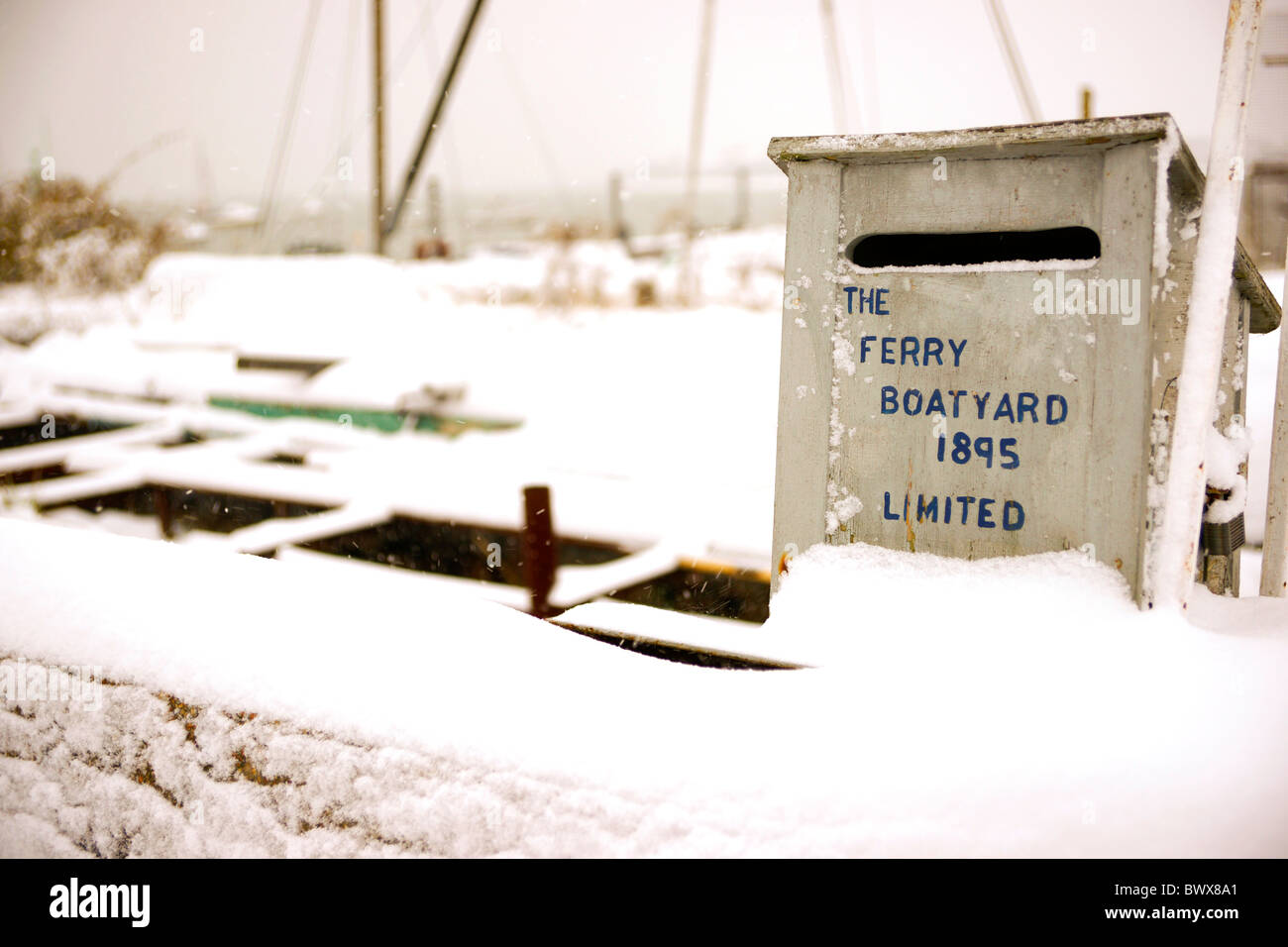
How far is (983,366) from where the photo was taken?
1615 millimetres

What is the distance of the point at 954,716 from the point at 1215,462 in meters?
0.87

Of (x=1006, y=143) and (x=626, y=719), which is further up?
(x=1006, y=143)

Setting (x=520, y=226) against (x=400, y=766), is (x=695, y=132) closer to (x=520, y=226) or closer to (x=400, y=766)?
(x=400, y=766)

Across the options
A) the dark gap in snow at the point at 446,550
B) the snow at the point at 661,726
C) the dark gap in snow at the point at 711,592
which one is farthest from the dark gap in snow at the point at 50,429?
the snow at the point at 661,726

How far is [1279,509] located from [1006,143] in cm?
119

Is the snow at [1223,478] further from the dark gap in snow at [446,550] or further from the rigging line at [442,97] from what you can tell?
the rigging line at [442,97]

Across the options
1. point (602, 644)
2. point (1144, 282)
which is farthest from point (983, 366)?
point (602, 644)

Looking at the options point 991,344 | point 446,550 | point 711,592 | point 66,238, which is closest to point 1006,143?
point 991,344

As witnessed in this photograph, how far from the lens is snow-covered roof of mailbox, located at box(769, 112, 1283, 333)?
1.40m

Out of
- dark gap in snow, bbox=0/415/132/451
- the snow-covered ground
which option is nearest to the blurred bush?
dark gap in snow, bbox=0/415/132/451

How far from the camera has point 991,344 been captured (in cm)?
160

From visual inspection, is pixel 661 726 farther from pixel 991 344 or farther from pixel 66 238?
pixel 66 238

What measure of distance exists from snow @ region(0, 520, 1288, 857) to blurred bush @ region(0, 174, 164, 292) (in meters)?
12.9

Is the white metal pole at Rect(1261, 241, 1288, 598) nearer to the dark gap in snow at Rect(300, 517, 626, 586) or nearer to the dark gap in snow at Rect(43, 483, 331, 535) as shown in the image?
the dark gap in snow at Rect(300, 517, 626, 586)
